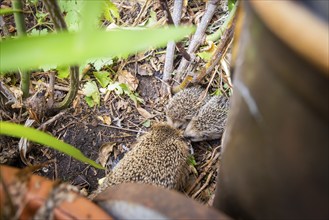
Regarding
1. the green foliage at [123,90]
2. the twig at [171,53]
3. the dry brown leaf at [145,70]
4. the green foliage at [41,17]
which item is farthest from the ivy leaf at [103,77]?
the green foliage at [41,17]

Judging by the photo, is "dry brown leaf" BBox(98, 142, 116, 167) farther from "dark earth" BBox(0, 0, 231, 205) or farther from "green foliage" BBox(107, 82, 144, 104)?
"green foliage" BBox(107, 82, 144, 104)

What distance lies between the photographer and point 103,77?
236cm

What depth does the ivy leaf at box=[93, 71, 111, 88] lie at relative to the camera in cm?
233

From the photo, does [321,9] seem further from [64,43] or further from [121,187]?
[121,187]

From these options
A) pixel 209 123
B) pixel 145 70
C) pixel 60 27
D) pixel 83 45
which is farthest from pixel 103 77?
pixel 83 45

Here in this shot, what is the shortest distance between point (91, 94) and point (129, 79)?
0.22 meters

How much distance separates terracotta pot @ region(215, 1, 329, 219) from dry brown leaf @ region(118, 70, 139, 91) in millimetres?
1364

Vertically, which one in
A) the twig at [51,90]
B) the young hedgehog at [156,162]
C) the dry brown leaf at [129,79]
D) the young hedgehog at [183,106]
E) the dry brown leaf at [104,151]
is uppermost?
the twig at [51,90]

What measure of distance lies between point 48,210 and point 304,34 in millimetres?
654

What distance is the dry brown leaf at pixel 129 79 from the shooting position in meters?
2.35

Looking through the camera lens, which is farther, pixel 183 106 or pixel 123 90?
pixel 123 90

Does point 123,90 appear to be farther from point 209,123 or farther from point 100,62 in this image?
point 209,123

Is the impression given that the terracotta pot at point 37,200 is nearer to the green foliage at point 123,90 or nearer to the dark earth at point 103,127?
the dark earth at point 103,127

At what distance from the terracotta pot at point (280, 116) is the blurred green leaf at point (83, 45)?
0.47 ft
